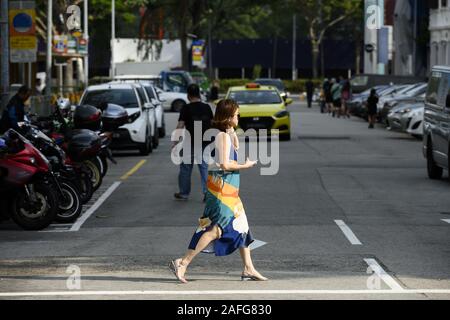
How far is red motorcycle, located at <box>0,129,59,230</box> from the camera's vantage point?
15.9 metres

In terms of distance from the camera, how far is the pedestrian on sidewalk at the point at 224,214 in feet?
38.0

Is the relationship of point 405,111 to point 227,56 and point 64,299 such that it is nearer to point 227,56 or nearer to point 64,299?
point 64,299

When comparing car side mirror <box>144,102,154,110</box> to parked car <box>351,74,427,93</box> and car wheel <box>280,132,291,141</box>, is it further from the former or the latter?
parked car <box>351,74,427,93</box>

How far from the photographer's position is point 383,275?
469 inches

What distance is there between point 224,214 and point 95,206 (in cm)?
760

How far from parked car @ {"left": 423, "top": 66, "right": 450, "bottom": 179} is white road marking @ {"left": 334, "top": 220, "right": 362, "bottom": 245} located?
19.6 ft

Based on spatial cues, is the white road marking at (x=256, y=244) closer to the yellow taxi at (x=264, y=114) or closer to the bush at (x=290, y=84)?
the yellow taxi at (x=264, y=114)

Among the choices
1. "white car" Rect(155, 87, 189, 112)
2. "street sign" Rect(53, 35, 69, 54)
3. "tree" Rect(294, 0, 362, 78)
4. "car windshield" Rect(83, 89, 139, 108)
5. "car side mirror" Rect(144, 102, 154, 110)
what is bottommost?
"white car" Rect(155, 87, 189, 112)

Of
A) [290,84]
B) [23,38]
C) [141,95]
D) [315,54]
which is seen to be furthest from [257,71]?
[23,38]

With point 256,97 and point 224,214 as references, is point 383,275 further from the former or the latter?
point 256,97

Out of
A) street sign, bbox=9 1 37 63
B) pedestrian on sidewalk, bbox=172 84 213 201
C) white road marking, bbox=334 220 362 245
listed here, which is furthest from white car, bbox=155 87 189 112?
white road marking, bbox=334 220 362 245

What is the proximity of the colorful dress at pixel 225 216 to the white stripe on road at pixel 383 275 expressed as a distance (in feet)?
4.25

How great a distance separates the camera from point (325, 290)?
10.9 m

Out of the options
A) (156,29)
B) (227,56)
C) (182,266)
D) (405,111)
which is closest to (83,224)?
(182,266)
